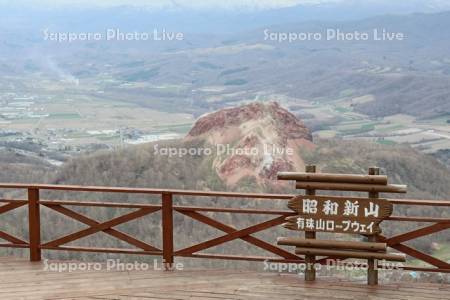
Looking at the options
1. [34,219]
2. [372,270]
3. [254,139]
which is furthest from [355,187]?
[254,139]

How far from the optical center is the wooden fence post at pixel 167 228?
645 cm

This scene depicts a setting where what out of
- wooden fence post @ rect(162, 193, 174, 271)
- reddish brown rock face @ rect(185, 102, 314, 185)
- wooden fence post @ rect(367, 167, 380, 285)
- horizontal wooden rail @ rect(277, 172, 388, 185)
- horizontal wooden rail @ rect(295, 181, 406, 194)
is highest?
reddish brown rock face @ rect(185, 102, 314, 185)

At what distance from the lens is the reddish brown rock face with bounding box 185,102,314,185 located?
26.5 meters

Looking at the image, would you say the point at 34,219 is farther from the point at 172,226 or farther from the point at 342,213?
the point at 342,213

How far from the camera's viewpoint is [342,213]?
601 centimetres

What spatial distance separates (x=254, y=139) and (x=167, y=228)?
2206 centimetres

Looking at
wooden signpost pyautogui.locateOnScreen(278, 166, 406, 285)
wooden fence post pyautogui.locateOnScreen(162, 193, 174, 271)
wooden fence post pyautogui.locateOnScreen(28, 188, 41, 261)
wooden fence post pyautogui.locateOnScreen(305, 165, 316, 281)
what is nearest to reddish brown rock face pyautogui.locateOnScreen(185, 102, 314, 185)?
wooden fence post pyautogui.locateOnScreen(28, 188, 41, 261)

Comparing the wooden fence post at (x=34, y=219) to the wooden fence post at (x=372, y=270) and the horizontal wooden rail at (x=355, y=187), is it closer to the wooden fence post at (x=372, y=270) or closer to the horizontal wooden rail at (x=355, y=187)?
the horizontal wooden rail at (x=355, y=187)

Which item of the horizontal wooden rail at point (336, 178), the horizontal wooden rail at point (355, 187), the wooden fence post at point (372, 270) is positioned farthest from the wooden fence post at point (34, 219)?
the wooden fence post at point (372, 270)

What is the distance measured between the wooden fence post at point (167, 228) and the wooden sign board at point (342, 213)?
1.13m

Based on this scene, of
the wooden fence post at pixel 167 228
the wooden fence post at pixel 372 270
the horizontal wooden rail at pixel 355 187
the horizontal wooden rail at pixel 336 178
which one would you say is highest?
the horizontal wooden rail at pixel 336 178

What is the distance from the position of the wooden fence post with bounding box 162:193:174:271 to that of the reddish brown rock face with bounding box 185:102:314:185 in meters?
18.7

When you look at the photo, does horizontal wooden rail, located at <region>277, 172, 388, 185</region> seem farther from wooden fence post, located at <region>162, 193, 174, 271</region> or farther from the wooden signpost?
wooden fence post, located at <region>162, 193, 174, 271</region>

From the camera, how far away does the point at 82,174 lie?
25828 mm
